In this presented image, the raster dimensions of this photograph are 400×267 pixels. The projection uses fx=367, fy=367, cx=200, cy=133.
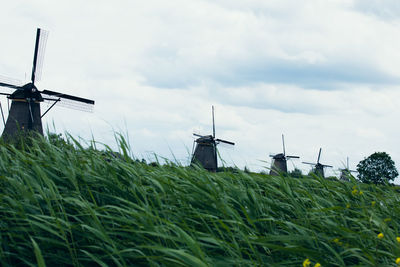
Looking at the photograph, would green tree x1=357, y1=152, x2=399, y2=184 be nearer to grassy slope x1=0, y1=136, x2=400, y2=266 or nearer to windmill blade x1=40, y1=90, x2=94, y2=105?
windmill blade x1=40, y1=90, x2=94, y2=105

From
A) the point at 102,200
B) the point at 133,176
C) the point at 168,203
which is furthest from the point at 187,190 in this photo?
the point at 102,200

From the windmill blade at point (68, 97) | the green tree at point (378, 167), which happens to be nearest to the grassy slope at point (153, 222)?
the windmill blade at point (68, 97)

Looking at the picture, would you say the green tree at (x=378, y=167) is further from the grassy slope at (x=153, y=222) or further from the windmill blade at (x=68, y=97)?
the grassy slope at (x=153, y=222)

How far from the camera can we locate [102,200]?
4.13 m

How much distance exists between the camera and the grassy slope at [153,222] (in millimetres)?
3318

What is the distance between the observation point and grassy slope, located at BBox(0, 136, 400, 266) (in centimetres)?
332

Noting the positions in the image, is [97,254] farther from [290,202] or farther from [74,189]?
Result: [290,202]

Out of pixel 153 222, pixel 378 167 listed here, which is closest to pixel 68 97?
pixel 153 222

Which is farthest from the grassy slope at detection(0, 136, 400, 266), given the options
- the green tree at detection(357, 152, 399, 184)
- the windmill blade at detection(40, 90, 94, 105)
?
the green tree at detection(357, 152, 399, 184)

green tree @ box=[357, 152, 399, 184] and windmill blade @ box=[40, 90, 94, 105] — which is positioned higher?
windmill blade @ box=[40, 90, 94, 105]

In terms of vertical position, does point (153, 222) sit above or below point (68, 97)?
below

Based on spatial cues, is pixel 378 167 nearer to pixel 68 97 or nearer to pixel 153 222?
pixel 68 97

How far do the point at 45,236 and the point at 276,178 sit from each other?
11.9ft

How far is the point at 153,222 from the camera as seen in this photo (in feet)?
11.5
